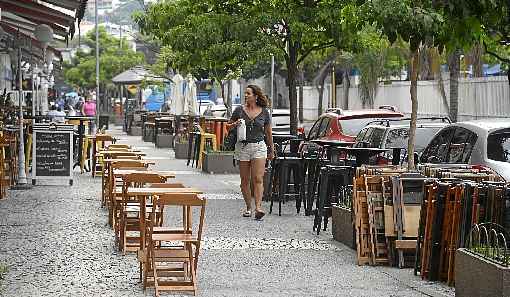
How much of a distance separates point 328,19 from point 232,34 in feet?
7.01

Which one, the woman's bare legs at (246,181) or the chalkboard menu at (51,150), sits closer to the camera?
the woman's bare legs at (246,181)

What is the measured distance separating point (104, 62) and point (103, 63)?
5.9 inches

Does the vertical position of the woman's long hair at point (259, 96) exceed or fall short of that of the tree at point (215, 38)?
it falls short

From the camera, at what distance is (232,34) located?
22.9 m

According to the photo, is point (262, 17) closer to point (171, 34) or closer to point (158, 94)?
point (171, 34)

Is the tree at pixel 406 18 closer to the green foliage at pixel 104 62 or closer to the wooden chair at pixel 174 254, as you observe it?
the wooden chair at pixel 174 254

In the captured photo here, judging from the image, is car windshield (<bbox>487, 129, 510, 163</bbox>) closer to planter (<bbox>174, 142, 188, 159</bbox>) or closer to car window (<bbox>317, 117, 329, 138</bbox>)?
car window (<bbox>317, 117, 329, 138</bbox>)

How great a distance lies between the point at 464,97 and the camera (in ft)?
136

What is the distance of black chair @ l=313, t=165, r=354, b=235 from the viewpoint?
14.7 meters

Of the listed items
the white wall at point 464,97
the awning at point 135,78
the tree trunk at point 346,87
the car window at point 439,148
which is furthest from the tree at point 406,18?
the tree trunk at point 346,87

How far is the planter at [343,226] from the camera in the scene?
13.2 meters

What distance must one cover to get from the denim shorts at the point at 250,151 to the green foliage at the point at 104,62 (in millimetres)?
56347

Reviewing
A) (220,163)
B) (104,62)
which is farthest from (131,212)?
(104,62)

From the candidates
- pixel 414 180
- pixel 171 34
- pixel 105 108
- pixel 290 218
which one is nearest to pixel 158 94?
pixel 105 108
